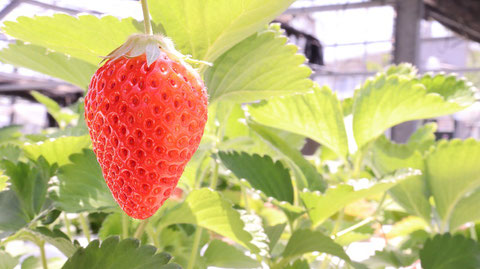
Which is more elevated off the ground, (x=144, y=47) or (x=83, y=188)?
(x=144, y=47)

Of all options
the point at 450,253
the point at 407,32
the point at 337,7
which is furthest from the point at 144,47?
the point at 337,7

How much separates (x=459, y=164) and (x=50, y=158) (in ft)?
1.14

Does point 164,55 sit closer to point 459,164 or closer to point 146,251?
point 146,251

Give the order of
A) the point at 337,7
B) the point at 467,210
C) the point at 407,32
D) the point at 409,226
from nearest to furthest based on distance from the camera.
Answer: the point at 467,210 → the point at 409,226 → the point at 407,32 → the point at 337,7

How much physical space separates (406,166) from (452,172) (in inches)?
1.8

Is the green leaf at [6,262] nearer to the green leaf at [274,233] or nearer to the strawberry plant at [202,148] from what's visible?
the strawberry plant at [202,148]

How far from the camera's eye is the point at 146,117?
234mm

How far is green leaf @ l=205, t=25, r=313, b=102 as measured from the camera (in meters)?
0.34

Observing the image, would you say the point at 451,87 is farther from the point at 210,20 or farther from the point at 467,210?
the point at 210,20

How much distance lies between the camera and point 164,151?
24cm

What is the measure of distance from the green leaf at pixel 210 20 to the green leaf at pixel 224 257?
21 cm

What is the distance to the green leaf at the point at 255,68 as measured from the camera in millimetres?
336

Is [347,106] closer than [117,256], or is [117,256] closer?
[117,256]

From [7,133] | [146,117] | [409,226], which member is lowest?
[409,226]
